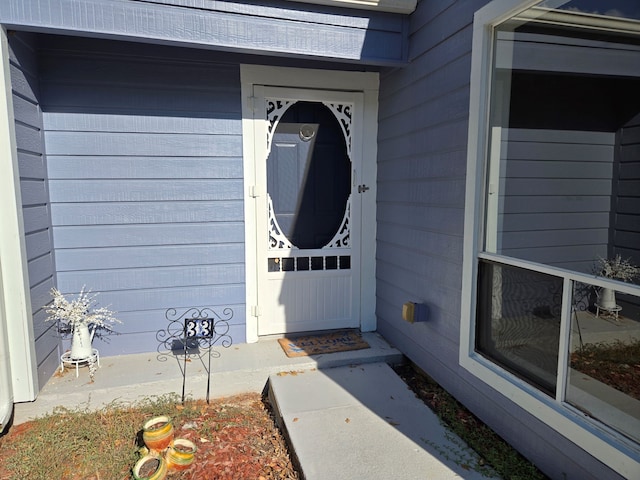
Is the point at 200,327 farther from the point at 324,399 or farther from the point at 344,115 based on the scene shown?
the point at 344,115

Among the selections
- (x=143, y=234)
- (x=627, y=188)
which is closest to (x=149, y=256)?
(x=143, y=234)

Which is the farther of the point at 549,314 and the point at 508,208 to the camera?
the point at 508,208

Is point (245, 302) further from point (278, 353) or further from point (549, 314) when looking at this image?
point (549, 314)

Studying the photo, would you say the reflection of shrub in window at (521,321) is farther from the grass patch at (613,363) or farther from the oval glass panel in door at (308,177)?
the oval glass panel in door at (308,177)

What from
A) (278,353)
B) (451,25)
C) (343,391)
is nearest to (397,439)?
(343,391)

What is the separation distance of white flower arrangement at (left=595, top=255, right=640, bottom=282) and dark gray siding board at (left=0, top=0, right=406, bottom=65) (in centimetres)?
174

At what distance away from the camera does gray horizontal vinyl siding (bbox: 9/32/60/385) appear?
2.29 m

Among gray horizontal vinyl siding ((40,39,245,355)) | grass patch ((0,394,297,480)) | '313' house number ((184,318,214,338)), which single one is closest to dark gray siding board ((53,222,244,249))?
gray horizontal vinyl siding ((40,39,245,355))

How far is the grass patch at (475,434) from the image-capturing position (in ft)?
5.99

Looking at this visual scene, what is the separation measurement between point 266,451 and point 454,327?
4.01ft

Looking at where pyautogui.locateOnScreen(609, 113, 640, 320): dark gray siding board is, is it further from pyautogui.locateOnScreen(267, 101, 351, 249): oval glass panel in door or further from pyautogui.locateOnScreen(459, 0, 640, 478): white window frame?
pyautogui.locateOnScreen(267, 101, 351, 249): oval glass panel in door

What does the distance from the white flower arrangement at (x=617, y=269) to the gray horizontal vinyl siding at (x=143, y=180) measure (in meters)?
2.23

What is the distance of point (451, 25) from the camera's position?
2264 millimetres

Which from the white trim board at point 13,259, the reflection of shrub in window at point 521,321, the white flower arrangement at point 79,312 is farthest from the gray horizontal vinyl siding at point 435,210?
the white trim board at point 13,259
